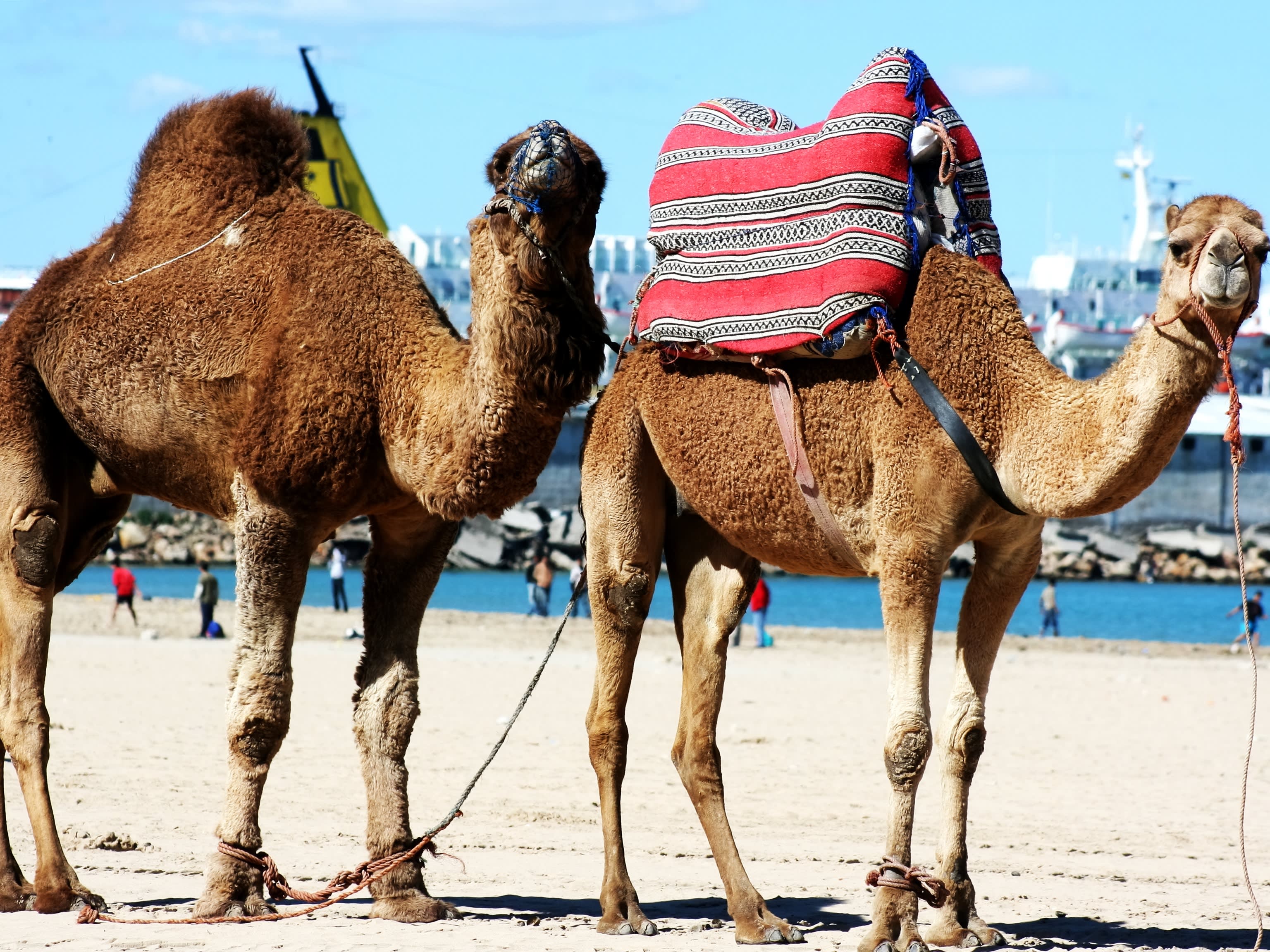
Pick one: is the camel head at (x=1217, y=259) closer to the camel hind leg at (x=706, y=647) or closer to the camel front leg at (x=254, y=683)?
the camel hind leg at (x=706, y=647)

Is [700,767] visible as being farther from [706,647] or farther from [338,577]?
[338,577]

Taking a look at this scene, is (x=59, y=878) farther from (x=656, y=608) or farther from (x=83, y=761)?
(x=656, y=608)

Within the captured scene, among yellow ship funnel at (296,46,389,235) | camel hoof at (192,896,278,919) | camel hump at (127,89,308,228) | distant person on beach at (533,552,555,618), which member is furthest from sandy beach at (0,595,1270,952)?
yellow ship funnel at (296,46,389,235)

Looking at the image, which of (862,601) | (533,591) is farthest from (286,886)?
(862,601)

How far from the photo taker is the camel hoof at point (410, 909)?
6484mm

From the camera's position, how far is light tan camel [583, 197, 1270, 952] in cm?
515

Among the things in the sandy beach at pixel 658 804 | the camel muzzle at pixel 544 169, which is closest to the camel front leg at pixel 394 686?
the sandy beach at pixel 658 804

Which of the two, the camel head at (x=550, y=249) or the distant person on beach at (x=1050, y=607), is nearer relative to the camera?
the camel head at (x=550, y=249)

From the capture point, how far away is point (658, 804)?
1026cm

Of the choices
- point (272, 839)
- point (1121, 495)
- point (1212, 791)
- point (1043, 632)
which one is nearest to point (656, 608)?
point (1043, 632)

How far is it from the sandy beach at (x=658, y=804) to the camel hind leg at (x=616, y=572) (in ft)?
2.22

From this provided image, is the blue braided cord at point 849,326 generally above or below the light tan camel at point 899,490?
above

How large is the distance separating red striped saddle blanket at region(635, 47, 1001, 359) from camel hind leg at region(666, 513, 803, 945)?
0.95m

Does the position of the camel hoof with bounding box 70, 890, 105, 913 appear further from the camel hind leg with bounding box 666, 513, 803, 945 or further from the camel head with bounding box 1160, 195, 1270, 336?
the camel head with bounding box 1160, 195, 1270, 336
